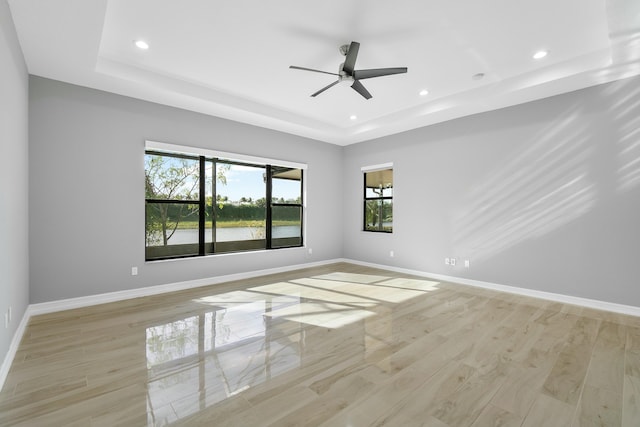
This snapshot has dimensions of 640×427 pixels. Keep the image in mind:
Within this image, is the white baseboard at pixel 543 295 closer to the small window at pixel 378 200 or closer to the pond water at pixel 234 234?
the small window at pixel 378 200

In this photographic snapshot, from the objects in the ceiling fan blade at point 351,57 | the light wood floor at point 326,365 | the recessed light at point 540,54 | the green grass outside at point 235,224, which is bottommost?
the light wood floor at point 326,365

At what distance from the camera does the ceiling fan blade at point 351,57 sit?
293cm

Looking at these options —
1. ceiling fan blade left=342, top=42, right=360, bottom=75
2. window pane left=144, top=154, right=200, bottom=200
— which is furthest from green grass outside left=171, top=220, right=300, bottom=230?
ceiling fan blade left=342, top=42, right=360, bottom=75

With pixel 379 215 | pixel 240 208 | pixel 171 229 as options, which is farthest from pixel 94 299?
pixel 379 215

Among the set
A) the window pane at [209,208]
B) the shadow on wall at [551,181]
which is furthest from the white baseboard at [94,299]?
the shadow on wall at [551,181]

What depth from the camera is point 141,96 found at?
13.3 feet

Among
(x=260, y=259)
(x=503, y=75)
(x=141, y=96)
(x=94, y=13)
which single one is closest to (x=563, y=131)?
(x=503, y=75)

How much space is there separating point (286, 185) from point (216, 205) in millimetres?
1568

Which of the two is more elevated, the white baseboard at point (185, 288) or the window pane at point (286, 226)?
the window pane at point (286, 226)

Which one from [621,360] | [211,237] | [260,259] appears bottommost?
[621,360]

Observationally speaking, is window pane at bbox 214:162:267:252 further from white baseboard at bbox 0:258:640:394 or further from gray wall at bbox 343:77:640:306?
gray wall at bbox 343:77:640:306

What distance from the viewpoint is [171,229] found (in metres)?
4.58

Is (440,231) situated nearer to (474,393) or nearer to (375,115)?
(375,115)

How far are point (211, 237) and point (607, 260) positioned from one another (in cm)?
553
